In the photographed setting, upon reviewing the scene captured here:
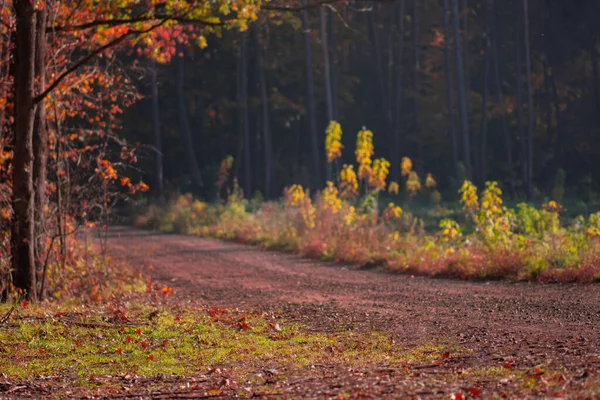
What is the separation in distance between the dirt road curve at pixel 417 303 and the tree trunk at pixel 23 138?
2.54 m

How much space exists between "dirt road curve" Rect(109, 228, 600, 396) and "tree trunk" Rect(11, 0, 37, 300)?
2.54m

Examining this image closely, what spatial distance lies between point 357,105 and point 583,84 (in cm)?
1470

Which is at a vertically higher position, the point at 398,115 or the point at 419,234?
the point at 398,115

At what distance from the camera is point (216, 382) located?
24.6 feet

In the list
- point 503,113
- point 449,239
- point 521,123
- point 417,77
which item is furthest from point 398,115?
point 449,239

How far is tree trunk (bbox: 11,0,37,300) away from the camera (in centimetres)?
1228

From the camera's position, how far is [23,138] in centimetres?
1230

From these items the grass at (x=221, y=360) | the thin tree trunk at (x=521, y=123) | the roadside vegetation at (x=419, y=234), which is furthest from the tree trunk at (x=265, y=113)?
the grass at (x=221, y=360)

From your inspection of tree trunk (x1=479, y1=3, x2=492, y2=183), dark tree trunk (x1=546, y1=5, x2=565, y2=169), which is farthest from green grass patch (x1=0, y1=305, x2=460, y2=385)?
dark tree trunk (x1=546, y1=5, x2=565, y2=169)

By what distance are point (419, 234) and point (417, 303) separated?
25.2 feet

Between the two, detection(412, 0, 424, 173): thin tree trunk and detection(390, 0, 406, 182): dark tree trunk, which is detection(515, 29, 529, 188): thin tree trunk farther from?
detection(390, 0, 406, 182): dark tree trunk

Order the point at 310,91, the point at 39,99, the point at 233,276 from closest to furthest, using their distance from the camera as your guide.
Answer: the point at 39,99, the point at 233,276, the point at 310,91

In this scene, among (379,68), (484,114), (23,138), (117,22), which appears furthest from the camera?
(379,68)

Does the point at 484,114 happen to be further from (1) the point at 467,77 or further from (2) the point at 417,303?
(2) the point at 417,303
